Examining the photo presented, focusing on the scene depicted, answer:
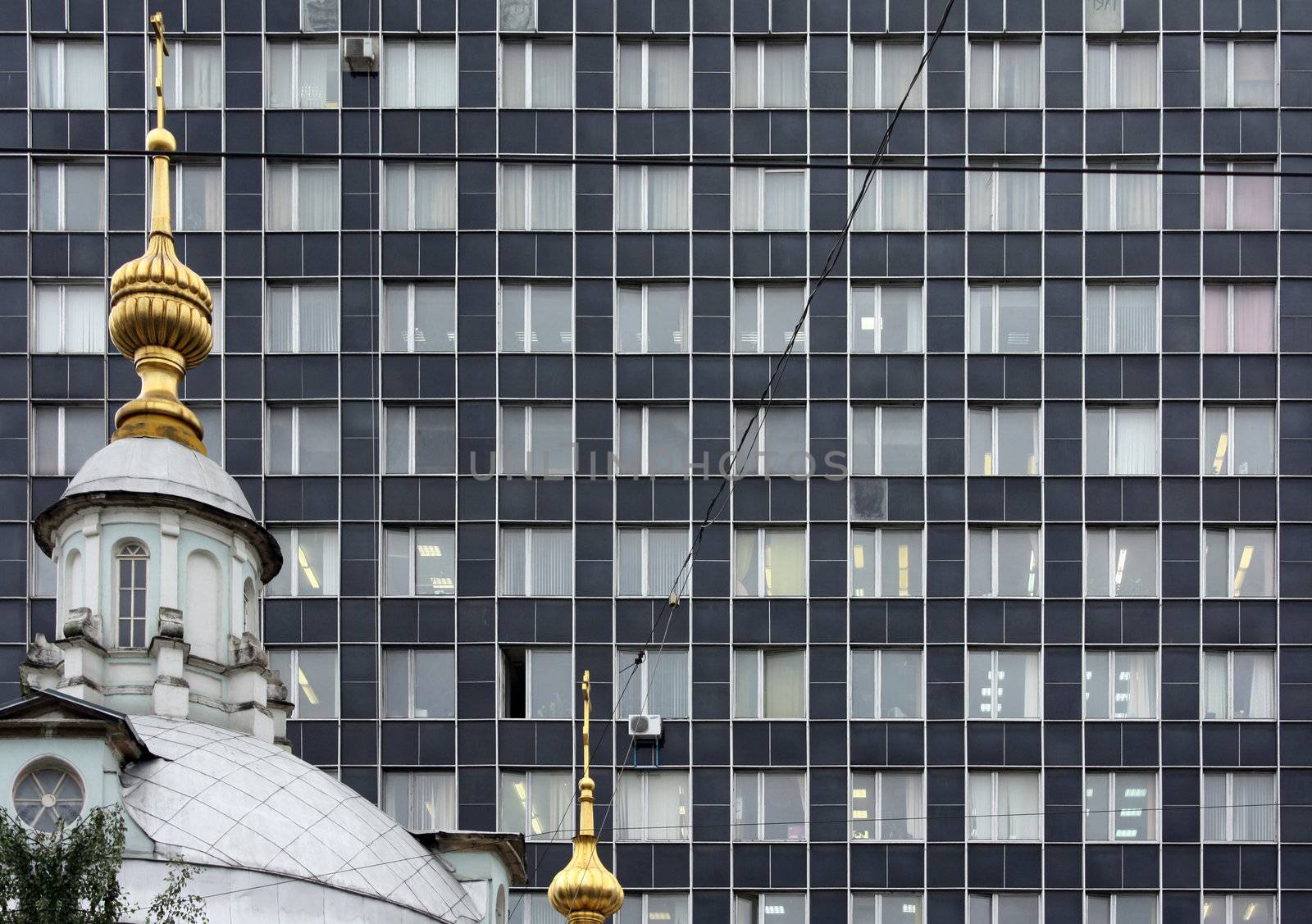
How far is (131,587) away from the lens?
4466cm

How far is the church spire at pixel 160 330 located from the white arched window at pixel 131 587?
2.26 metres

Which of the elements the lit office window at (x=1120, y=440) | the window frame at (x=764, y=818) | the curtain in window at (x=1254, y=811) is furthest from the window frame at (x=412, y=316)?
the curtain in window at (x=1254, y=811)

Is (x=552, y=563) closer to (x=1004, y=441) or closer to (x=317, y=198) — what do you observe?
(x=317, y=198)

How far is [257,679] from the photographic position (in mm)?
44031

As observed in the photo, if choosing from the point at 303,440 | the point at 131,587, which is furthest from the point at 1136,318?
the point at 131,587

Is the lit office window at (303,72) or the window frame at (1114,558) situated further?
the lit office window at (303,72)

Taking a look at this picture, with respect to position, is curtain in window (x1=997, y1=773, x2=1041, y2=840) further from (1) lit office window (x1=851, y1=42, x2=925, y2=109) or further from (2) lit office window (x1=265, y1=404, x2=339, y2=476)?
(2) lit office window (x1=265, y1=404, x2=339, y2=476)

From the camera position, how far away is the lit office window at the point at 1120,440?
63531mm

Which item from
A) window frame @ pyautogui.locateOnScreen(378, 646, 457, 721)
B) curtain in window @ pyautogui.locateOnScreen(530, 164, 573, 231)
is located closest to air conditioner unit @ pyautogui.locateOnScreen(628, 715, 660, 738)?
window frame @ pyautogui.locateOnScreen(378, 646, 457, 721)

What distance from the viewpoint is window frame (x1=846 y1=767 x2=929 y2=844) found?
201 feet

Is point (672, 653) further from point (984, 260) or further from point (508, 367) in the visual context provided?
point (984, 260)

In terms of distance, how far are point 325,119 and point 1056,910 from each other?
2441 centimetres

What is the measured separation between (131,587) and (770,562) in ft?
70.0

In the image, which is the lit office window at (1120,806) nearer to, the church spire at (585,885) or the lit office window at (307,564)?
the lit office window at (307,564)
